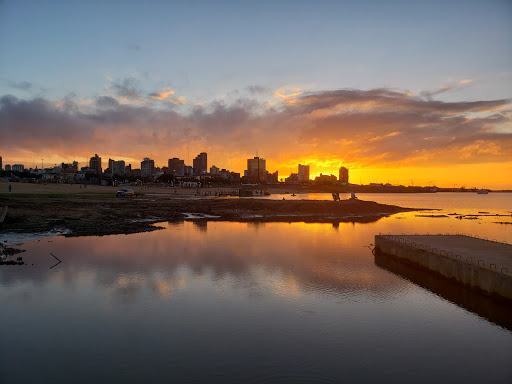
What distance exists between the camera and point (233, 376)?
13984mm

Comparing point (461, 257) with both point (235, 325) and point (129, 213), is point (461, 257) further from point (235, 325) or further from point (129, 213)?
point (129, 213)

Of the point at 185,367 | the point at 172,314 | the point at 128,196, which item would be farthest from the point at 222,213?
the point at 185,367

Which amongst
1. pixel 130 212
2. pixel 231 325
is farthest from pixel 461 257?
pixel 130 212

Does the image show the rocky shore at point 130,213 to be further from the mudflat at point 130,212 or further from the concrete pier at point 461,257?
the concrete pier at point 461,257

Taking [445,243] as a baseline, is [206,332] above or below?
below

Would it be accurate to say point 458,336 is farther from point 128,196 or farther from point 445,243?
point 128,196

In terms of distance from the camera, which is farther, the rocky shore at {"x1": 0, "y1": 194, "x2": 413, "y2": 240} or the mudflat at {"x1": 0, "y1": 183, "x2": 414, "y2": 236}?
the mudflat at {"x1": 0, "y1": 183, "x2": 414, "y2": 236}

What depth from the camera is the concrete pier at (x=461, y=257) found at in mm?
22547

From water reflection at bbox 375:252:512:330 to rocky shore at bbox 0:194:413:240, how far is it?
123ft

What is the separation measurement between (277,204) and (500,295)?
245 ft

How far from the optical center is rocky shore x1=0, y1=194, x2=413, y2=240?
50719 millimetres

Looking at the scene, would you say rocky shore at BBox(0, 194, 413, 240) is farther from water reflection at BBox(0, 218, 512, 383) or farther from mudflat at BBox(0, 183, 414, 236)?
water reflection at BBox(0, 218, 512, 383)

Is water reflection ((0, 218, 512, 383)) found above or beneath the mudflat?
beneath

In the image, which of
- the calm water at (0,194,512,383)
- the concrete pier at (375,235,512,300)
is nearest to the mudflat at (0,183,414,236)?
the calm water at (0,194,512,383)
